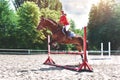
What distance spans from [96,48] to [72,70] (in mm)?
35887

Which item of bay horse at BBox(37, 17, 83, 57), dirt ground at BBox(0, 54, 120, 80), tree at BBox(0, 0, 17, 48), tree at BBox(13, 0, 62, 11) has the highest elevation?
tree at BBox(13, 0, 62, 11)

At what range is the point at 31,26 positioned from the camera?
45.7m

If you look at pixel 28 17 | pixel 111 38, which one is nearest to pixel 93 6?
pixel 111 38

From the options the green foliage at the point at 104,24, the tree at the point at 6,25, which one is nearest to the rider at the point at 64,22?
the tree at the point at 6,25

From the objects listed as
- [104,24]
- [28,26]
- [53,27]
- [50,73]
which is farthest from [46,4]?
[50,73]

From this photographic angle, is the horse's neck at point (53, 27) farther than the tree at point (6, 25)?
No

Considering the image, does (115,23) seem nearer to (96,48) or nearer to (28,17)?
(96,48)

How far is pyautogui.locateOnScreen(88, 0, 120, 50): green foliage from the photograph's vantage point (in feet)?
156

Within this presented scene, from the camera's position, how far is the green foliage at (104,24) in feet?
156

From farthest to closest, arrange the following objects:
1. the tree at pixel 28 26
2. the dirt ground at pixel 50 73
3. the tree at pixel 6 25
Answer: the tree at pixel 28 26 → the tree at pixel 6 25 → the dirt ground at pixel 50 73

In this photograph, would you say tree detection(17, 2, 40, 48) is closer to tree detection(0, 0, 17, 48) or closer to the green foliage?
tree detection(0, 0, 17, 48)

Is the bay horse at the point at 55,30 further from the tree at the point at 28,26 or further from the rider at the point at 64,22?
the tree at the point at 28,26

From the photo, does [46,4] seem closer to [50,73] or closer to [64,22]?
[64,22]

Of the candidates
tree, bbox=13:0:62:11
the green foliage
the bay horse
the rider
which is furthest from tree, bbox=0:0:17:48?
the rider
